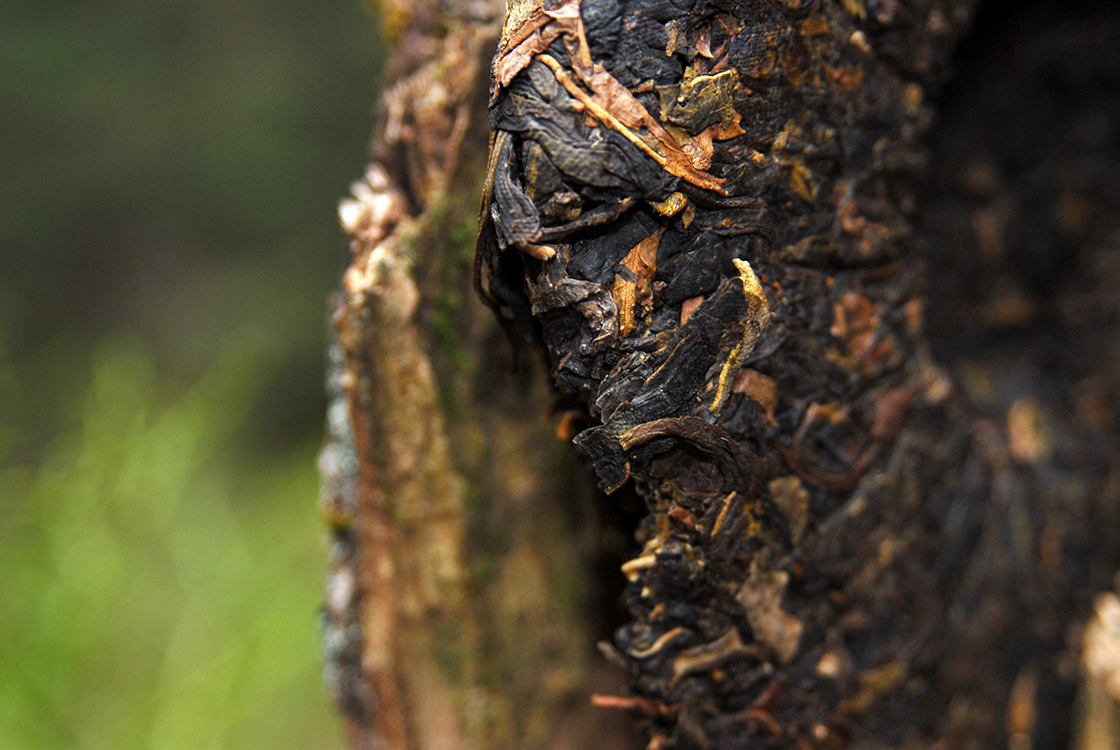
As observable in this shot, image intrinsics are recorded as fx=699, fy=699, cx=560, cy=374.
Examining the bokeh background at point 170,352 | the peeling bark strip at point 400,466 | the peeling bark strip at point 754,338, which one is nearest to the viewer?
the peeling bark strip at point 754,338

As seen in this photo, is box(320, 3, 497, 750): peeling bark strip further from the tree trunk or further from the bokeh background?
the bokeh background

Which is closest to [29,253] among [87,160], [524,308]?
[87,160]

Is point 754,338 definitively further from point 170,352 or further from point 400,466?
point 170,352

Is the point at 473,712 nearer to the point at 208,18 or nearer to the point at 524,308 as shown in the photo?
the point at 524,308

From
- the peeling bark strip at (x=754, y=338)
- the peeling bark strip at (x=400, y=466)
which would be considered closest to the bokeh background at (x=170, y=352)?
the peeling bark strip at (x=400, y=466)

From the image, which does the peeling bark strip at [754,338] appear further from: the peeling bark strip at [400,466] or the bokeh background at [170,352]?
the bokeh background at [170,352]

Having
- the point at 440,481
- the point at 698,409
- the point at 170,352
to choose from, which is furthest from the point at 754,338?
the point at 170,352

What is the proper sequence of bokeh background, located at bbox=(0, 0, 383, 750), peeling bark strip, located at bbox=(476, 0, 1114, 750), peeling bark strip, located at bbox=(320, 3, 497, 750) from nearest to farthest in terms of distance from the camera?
1. peeling bark strip, located at bbox=(476, 0, 1114, 750)
2. peeling bark strip, located at bbox=(320, 3, 497, 750)
3. bokeh background, located at bbox=(0, 0, 383, 750)

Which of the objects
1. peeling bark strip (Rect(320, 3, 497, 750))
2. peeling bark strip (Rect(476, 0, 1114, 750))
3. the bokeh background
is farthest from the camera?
the bokeh background

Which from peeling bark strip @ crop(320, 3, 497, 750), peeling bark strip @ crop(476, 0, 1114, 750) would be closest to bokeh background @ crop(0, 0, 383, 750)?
peeling bark strip @ crop(320, 3, 497, 750)
